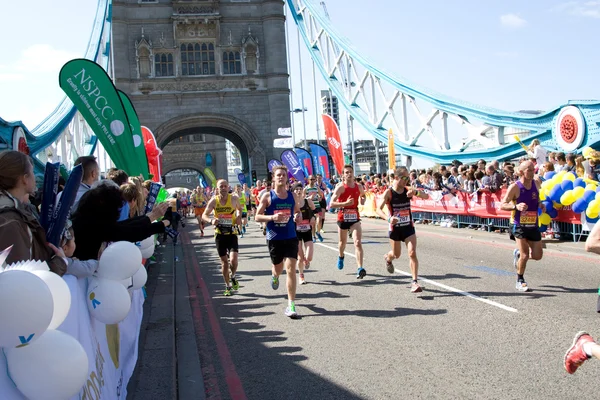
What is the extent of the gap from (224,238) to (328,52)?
48623mm

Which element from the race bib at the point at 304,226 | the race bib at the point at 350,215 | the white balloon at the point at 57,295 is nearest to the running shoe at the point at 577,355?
the white balloon at the point at 57,295

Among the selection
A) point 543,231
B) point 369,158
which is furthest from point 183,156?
point 369,158

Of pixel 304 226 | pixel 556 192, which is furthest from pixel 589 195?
pixel 304 226

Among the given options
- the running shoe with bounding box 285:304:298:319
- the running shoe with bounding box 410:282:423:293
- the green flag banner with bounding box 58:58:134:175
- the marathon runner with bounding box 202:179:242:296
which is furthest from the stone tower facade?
the running shoe with bounding box 285:304:298:319

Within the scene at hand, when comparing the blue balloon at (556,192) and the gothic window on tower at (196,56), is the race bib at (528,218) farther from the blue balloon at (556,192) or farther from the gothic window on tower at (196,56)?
the gothic window on tower at (196,56)

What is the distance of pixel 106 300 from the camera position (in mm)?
4180

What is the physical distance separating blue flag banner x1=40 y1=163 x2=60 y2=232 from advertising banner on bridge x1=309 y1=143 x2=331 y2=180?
1363 inches

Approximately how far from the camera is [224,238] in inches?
402

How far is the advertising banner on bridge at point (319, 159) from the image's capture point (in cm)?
3872

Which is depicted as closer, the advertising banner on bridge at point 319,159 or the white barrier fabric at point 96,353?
the white barrier fabric at point 96,353

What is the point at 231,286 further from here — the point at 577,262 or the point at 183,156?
the point at 183,156

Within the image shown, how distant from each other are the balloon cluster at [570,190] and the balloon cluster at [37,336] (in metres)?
Answer: 10.9

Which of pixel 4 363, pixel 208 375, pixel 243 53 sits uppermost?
pixel 243 53

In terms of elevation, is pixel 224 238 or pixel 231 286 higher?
pixel 224 238
